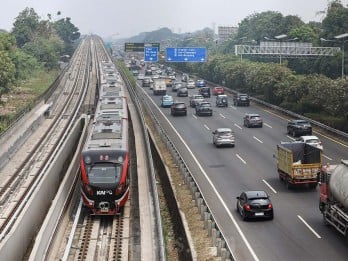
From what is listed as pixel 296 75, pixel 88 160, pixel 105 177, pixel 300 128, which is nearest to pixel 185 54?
pixel 296 75

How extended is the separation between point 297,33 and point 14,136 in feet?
253

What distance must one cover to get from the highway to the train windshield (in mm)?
5042

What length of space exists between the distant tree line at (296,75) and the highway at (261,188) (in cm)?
423

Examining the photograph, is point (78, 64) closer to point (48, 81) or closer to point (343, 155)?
point (48, 81)

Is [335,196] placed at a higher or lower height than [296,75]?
lower

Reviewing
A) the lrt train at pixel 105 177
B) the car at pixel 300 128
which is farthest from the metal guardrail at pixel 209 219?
the car at pixel 300 128

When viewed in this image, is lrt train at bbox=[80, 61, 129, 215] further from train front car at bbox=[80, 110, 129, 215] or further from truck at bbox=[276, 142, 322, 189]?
truck at bbox=[276, 142, 322, 189]

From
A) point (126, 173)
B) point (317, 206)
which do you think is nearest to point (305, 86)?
point (317, 206)

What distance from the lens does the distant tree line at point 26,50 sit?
203 ft

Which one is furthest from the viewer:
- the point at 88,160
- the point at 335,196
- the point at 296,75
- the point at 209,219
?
the point at 296,75

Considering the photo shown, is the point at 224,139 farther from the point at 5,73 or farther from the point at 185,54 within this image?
the point at 185,54

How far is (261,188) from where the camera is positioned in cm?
3366

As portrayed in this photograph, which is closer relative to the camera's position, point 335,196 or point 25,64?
point 335,196

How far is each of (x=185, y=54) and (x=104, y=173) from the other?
63.9 m
